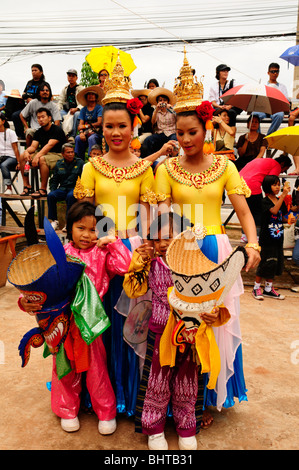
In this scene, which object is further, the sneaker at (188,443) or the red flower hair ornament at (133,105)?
the red flower hair ornament at (133,105)

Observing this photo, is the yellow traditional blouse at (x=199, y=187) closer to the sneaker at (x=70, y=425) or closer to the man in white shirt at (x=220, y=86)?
the sneaker at (x=70, y=425)

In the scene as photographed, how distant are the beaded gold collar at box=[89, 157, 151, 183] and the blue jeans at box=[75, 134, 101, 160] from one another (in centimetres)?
383

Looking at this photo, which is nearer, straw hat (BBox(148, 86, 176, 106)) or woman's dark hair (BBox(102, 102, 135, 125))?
woman's dark hair (BBox(102, 102, 135, 125))

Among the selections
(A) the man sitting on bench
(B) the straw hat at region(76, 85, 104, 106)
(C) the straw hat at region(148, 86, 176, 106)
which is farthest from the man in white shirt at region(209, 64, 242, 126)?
(A) the man sitting on bench

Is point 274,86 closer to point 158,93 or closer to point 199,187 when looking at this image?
point 158,93

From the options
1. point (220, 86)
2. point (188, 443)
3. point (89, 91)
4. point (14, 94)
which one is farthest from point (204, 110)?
point (14, 94)

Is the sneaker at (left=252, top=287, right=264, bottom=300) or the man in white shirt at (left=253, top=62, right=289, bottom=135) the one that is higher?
the man in white shirt at (left=253, top=62, right=289, bottom=135)

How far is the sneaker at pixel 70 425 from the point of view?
2.43 meters

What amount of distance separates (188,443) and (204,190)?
147 cm

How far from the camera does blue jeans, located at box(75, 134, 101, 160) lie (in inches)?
248

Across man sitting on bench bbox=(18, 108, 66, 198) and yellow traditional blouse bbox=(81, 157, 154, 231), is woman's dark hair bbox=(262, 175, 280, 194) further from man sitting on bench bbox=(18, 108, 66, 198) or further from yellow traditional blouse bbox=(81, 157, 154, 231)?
man sitting on bench bbox=(18, 108, 66, 198)

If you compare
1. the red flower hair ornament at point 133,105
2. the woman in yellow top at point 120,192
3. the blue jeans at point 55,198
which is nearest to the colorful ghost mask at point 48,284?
the woman in yellow top at point 120,192

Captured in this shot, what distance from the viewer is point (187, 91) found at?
7.94 ft

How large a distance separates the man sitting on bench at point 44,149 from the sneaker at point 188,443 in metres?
4.82
